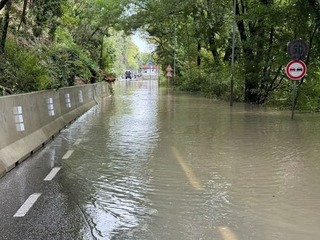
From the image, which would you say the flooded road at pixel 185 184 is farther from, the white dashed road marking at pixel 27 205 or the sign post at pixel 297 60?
the sign post at pixel 297 60

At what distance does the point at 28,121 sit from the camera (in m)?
11.3

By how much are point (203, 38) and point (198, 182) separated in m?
33.0

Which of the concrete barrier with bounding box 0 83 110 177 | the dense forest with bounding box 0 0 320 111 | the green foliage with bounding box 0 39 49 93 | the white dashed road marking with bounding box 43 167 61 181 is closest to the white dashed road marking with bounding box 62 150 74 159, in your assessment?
the concrete barrier with bounding box 0 83 110 177

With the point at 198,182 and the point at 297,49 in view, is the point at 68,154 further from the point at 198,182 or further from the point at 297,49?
the point at 297,49

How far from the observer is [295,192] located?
24.1 ft

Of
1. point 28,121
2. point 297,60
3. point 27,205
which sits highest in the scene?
point 297,60

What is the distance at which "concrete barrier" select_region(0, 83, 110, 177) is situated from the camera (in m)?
9.37

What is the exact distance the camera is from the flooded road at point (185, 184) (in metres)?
5.72

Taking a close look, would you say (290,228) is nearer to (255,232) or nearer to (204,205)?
(255,232)

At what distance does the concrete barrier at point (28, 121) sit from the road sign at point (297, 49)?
838cm

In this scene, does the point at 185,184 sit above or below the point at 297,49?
below

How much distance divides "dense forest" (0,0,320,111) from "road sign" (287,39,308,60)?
2.22 meters

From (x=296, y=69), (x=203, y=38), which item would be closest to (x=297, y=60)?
(x=296, y=69)

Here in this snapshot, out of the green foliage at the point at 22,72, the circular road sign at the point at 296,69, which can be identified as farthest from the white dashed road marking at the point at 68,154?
the circular road sign at the point at 296,69
